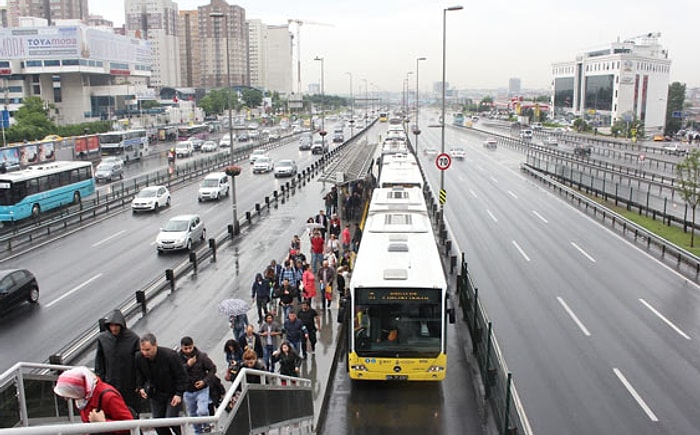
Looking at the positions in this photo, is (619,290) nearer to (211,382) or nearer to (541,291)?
(541,291)

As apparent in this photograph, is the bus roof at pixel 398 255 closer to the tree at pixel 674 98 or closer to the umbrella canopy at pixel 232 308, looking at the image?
the umbrella canopy at pixel 232 308

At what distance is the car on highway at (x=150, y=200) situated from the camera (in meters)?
37.4

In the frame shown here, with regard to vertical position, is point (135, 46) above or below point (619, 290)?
above

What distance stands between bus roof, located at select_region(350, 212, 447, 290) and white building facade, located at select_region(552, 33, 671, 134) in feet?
369

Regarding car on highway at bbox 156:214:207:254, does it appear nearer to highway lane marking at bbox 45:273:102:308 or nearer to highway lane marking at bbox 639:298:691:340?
highway lane marking at bbox 45:273:102:308

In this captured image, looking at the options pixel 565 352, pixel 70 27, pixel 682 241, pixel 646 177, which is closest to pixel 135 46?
pixel 70 27

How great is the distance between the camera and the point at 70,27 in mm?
99438

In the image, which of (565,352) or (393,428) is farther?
(565,352)

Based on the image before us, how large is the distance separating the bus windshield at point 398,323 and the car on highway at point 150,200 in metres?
27.3

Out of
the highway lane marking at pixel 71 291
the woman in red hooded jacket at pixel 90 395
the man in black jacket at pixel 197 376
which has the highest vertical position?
the woman in red hooded jacket at pixel 90 395

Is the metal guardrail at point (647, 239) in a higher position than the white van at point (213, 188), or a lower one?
lower

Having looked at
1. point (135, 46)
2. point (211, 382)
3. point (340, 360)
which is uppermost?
point (135, 46)

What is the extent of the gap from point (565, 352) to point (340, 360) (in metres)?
5.68

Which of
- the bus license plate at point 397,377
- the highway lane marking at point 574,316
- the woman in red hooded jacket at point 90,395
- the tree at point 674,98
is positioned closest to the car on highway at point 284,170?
the highway lane marking at point 574,316
